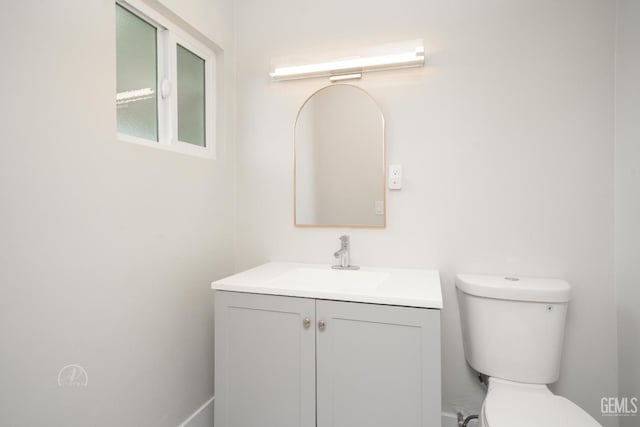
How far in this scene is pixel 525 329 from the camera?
53.7 inches

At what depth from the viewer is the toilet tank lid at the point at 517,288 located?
4.41 feet

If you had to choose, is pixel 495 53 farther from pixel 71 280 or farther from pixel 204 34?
pixel 71 280

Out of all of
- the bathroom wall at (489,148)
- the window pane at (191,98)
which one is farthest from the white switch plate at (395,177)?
the window pane at (191,98)

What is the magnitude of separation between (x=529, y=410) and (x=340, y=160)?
1.29 metres

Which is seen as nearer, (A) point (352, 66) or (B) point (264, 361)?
(B) point (264, 361)

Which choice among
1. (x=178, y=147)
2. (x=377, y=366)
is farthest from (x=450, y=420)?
(x=178, y=147)

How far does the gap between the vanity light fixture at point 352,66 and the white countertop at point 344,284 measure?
3.29 ft

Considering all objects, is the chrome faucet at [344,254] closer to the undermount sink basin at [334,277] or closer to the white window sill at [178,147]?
the undermount sink basin at [334,277]

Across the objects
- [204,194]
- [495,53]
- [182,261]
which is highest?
[495,53]

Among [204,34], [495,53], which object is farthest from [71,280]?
[495,53]

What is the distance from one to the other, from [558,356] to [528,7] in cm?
152

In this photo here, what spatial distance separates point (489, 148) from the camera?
1.58m

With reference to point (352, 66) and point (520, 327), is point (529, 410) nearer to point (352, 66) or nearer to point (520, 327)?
point (520, 327)

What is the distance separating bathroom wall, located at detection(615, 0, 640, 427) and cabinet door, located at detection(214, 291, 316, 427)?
4.21 feet
